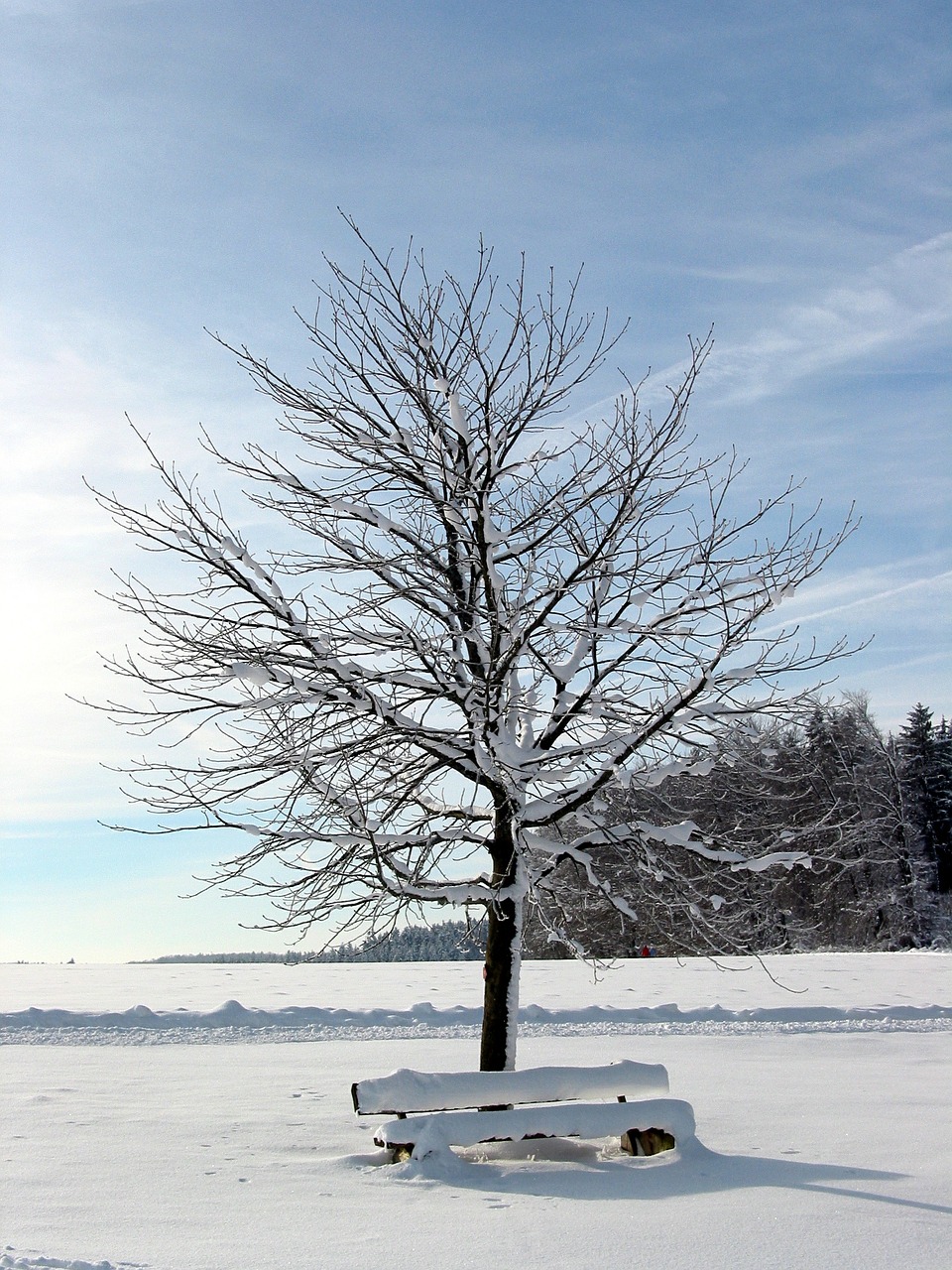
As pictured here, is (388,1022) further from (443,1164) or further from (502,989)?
(443,1164)

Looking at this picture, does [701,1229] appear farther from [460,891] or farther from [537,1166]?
[460,891]

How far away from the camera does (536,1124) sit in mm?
7250

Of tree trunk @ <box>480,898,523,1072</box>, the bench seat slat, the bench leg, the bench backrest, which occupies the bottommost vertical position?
the bench leg

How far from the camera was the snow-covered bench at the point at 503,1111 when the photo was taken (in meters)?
7.11

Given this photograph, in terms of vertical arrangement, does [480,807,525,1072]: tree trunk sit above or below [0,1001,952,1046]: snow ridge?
above

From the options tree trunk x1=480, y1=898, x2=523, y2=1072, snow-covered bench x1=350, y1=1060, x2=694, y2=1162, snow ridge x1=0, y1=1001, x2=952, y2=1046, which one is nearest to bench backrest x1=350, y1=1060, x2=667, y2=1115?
snow-covered bench x1=350, y1=1060, x2=694, y2=1162

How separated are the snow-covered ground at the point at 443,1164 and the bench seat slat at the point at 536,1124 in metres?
0.20

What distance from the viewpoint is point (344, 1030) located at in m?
13.4

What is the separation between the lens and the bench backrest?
7.20 metres

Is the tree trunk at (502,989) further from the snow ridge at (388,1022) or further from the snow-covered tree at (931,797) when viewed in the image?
the snow-covered tree at (931,797)

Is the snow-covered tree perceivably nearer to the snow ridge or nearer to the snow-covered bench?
the snow ridge

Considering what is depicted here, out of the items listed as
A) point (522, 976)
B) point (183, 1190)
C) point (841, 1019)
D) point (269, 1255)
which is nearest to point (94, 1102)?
point (183, 1190)

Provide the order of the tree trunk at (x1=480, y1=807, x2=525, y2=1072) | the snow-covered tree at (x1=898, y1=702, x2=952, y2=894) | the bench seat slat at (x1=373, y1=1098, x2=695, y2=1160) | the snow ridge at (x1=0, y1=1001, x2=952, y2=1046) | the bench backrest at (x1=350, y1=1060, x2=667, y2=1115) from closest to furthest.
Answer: the bench seat slat at (x1=373, y1=1098, x2=695, y2=1160) < the bench backrest at (x1=350, y1=1060, x2=667, y2=1115) < the tree trunk at (x1=480, y1=807, x2=525, y2=1072) < the snow ridge at (x1=0, y1=1001, x2=952, y2=1046) < the snow-covered tree at (x1=898, y1=702, x2=952, y2=894)

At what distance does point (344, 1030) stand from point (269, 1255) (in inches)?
341
